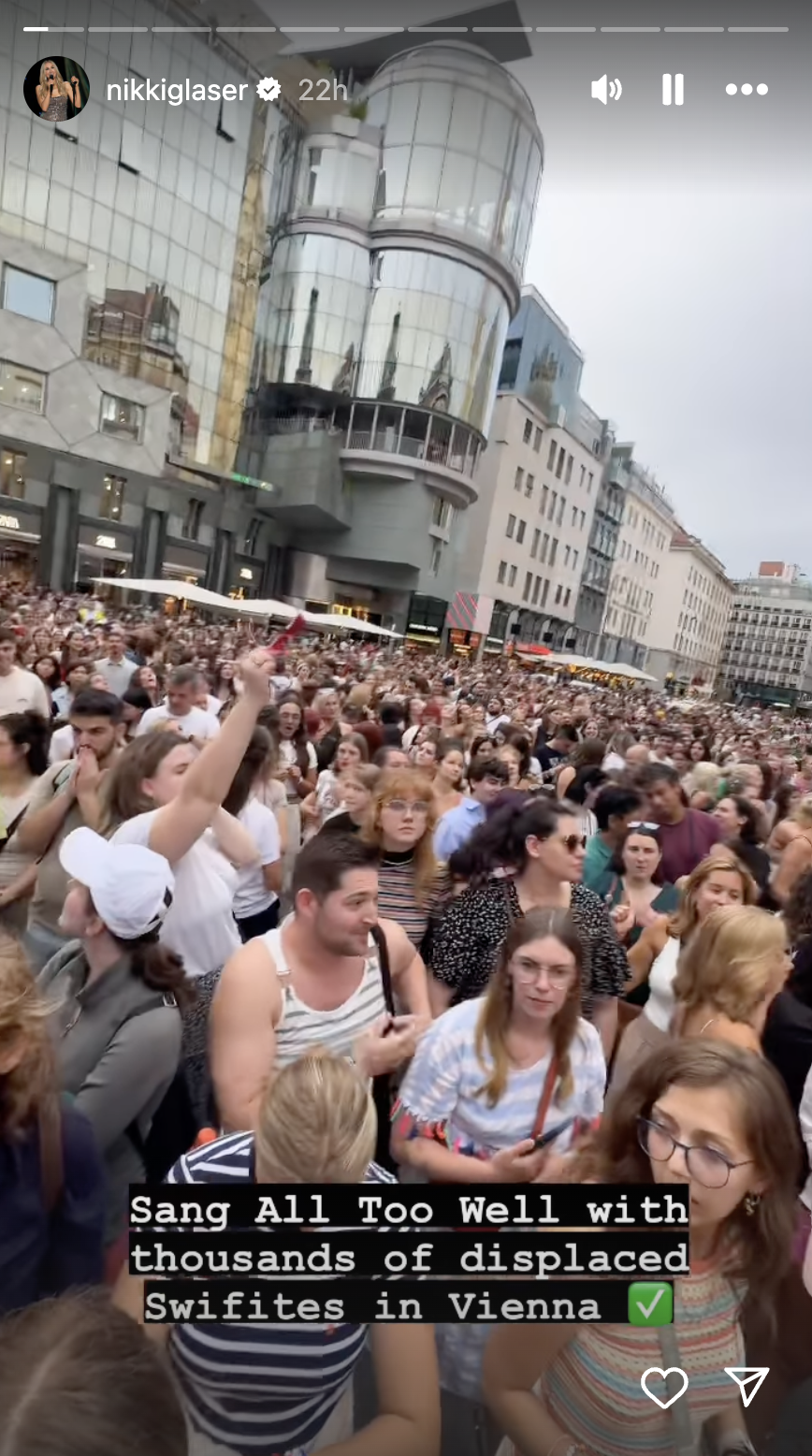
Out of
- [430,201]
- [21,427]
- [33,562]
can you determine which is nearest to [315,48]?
[430,201]

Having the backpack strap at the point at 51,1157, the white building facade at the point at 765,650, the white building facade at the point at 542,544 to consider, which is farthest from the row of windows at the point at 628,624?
the backpack strap at the point at 51,1157

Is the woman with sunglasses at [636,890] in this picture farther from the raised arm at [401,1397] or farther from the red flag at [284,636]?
the raised arm at [401,1397]

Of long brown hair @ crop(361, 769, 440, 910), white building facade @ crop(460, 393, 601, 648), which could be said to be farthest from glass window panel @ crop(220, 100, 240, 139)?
long brown hair @ crop(361, 769, 440, 910)

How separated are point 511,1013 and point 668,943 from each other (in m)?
1.35

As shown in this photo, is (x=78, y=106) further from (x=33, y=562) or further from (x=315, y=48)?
(x=33, y=562)

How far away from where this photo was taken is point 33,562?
101 ft

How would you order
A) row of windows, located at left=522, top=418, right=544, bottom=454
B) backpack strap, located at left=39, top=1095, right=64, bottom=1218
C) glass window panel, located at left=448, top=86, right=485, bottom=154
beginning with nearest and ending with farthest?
backpack strap, located at left=39, top=1095, right=64, bottom=1218
glass window panel, located at left=448, top=86, right=485, bottom=154
row of windows, located at left=522, top=418, right=544, bottom=454

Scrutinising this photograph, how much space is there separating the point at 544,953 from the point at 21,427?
105 ft

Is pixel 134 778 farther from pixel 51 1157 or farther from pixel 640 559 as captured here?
pixel 640 559

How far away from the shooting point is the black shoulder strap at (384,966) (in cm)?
205

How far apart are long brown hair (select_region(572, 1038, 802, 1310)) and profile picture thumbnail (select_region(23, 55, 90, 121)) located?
2.20 m

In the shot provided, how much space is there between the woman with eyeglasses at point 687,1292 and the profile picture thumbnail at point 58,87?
222cm

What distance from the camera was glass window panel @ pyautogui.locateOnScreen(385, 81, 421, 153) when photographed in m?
1.99

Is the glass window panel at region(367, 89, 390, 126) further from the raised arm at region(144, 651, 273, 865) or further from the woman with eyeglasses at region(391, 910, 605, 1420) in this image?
the woman with eyeglasses at region(391, 910, 605, 1420)
